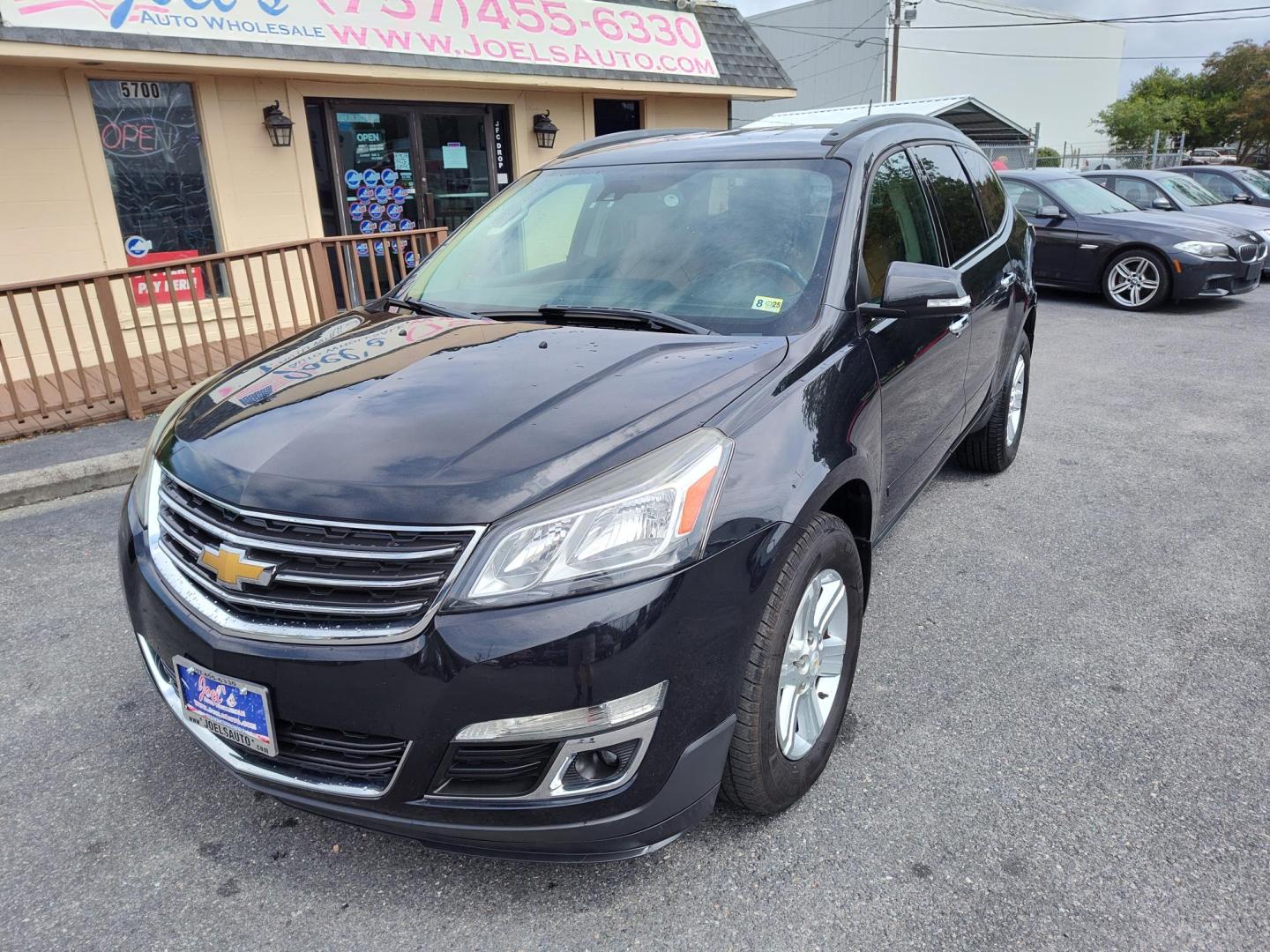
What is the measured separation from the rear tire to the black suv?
6.98 ft

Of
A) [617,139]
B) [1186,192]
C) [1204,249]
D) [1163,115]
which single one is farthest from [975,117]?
[1163,115]

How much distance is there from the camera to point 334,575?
1.85m

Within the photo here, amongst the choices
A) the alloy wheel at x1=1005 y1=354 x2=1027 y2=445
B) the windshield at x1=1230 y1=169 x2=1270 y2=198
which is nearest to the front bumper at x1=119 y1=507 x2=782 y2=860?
the alloy wheel at x1=1005 y1=354 x2=1027 y2=445

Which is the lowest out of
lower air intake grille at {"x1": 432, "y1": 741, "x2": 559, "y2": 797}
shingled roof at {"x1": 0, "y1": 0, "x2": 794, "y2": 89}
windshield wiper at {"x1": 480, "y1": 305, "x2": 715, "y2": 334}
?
lower air intake grille at {"x1": 432, "y1": 741, "x2": 559, "y2": 797}

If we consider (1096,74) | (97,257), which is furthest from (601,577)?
(1096,74)

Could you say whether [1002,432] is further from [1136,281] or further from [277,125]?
[277,125]

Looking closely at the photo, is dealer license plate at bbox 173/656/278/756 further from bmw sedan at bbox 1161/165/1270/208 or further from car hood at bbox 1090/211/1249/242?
bmw sedan at bbox 1161/165/1270/208

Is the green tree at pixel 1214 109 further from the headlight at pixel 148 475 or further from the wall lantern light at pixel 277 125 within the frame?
the headlight at pixel 148 475

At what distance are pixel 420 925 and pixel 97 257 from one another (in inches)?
320

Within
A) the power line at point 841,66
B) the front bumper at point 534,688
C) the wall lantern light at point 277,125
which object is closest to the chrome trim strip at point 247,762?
the front bumper at point 534,688

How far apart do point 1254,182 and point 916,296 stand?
1736 centimetres

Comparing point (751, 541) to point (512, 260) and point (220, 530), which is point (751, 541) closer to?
point (220, 530)

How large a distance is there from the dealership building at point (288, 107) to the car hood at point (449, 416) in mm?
6666

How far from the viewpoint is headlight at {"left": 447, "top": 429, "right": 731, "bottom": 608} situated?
1.79 metres
